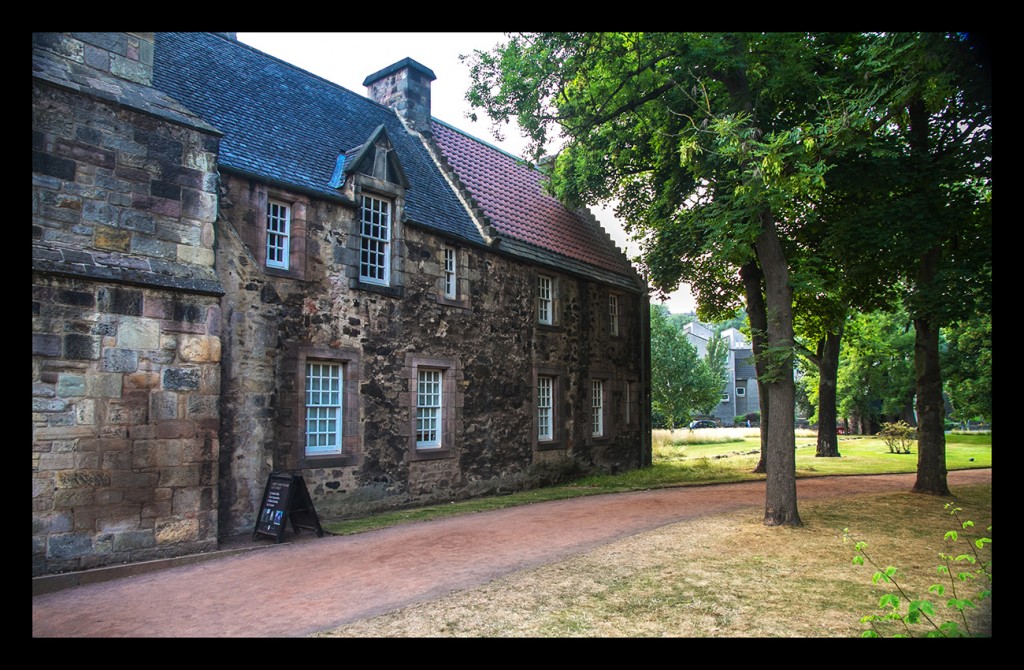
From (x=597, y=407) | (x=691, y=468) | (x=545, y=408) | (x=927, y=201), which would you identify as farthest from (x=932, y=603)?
(x=691, y=468)

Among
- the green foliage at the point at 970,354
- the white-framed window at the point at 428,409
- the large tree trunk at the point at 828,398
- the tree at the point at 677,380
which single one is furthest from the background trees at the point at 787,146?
the tree at the point at 677,380

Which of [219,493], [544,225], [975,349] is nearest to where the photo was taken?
[219,493]

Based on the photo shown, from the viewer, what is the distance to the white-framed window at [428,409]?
14.8 meters

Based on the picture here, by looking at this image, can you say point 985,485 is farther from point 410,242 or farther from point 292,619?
point 292,619

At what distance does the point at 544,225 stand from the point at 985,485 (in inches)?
539

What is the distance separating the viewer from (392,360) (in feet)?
45.7

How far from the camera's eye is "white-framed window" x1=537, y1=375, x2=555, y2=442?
18625mm

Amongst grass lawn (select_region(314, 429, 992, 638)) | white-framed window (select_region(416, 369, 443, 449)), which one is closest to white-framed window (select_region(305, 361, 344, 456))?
grass lawn (select_region(314, 429, 992, 638))

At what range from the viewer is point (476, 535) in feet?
35.4

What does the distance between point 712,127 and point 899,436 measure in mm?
24861

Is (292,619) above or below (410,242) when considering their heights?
below

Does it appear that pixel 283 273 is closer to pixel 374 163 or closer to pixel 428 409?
pixel 374 163

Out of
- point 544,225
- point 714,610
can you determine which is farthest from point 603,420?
point 714,610

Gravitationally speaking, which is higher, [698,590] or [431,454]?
[431,454]
